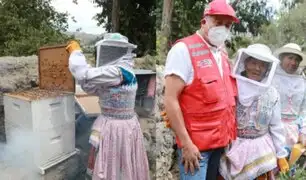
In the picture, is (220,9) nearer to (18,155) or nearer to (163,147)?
(163,147)

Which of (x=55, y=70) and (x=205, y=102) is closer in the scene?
(x=205, y=102)

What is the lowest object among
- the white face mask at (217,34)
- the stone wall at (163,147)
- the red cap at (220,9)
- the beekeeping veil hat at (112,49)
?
the stone wall at (163,147)

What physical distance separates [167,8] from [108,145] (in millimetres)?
877

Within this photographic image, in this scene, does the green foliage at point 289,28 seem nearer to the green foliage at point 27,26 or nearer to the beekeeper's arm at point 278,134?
the beekeeper's arm at point 278,134

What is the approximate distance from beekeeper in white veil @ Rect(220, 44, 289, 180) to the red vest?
5.2 inches

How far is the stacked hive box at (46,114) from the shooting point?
1567 mm

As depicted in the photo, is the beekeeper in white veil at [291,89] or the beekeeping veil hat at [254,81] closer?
the beekeeping veil hat at [254,81]

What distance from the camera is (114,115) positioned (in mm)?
1774

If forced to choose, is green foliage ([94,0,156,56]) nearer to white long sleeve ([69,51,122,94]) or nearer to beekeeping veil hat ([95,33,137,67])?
beekeeping veil hat ([95,33,137,67])

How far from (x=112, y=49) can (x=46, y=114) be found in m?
0.43

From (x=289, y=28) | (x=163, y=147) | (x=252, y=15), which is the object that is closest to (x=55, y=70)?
(x=163, y=147)

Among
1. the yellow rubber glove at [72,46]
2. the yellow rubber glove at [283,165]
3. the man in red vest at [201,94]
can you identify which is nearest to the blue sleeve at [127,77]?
the yellow rubber glove at [72,46]

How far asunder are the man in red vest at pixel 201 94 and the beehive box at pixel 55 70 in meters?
0.54

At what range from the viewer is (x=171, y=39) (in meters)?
2.17
